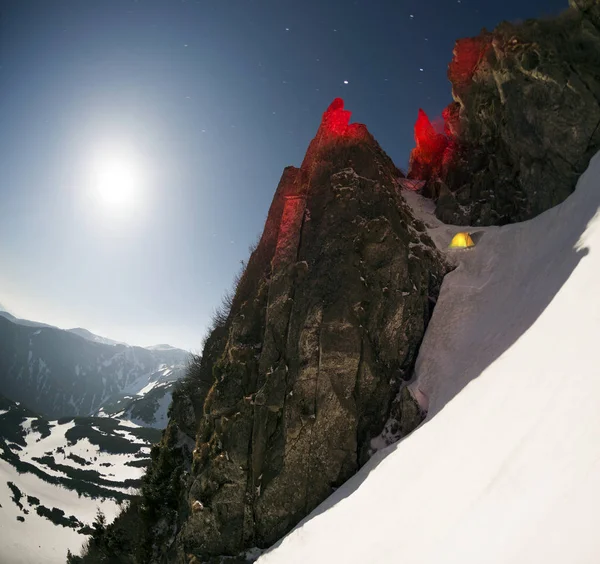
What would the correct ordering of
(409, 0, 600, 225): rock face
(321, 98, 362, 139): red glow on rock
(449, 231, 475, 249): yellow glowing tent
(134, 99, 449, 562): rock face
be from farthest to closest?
(321, 98, 362, 139): red glow on rock → (449, 231, 475, 249): yellow glowing tent → (409, 0, 600, 225): rock face → (134, 99, 449, 562): rock face

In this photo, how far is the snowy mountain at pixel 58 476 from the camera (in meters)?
70.2

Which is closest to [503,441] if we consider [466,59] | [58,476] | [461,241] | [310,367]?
[310,367]

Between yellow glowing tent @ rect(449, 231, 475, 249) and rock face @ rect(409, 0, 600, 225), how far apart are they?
3.78 meters

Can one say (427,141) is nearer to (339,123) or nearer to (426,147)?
(426,147)

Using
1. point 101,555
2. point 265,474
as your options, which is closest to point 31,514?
point 101,555

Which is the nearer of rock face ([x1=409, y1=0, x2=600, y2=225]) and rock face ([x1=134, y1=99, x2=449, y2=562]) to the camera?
rock face ([x1=134, y1=99, x2=449, y2=562])

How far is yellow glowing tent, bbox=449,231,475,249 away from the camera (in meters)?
22.4

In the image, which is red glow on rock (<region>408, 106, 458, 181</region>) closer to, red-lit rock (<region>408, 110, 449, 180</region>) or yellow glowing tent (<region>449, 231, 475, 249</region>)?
red-lit rock (<region>408, 110, 449, 180</region>)

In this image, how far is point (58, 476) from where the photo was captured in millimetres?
100812

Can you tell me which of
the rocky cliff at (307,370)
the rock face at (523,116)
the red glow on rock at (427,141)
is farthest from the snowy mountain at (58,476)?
the red glow on rock at (427,141)

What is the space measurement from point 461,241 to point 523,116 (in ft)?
33.4

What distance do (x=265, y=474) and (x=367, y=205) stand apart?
672 inches

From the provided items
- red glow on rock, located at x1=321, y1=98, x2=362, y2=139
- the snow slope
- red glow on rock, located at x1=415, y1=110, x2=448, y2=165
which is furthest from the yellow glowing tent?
red glow on rock, located at x1=415, y1=110, x2=448, y2=165

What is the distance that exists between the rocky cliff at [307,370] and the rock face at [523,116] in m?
7.37
